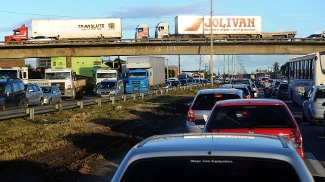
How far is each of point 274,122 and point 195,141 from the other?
517 centimetres

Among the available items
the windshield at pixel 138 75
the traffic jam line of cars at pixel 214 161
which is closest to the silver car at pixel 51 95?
the windshield at pixel 138 75

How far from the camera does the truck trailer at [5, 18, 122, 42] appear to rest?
6512cm

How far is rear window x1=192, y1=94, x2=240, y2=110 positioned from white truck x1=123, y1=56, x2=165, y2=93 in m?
43.2

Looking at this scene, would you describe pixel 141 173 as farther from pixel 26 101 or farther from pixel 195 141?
pixel 26 101

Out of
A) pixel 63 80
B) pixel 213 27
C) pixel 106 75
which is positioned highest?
pixel 213 27

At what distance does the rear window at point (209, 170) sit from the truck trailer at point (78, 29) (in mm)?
61502

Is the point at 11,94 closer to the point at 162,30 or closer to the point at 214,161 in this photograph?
the point at 214,161

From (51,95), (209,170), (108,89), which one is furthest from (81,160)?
(108,89)

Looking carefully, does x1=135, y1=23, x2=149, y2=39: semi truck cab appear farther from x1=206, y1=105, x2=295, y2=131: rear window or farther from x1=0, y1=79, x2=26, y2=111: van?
x1=206, y1=105, x2=295, y2=131: rear window

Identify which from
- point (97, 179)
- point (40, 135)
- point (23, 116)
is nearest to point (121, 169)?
point (97, 179)

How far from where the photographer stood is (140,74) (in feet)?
192

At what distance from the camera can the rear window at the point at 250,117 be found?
9156 millimetres

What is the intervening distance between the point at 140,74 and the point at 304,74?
27.4m

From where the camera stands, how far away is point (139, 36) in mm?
66375
